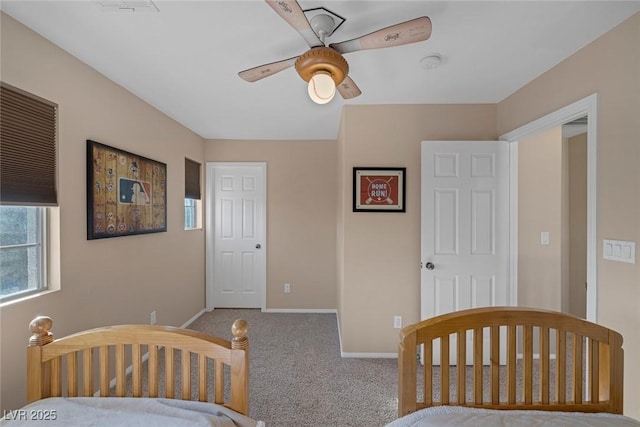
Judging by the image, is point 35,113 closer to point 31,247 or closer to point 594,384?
point 31,247

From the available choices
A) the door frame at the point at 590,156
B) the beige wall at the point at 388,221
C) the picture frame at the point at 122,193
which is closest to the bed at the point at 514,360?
the door frame at the point at 590,156

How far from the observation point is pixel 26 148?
1.58 meters

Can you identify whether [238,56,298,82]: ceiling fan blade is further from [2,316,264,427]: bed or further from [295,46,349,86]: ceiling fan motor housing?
[2,316,264,427]: bed

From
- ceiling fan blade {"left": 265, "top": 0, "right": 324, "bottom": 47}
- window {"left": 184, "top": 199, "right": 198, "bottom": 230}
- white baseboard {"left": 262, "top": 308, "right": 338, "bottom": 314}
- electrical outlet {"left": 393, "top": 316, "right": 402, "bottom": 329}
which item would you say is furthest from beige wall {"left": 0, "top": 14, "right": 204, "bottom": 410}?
electrical outlet {"left": 393, "top": 316, "right": 402, "bottom": 329}

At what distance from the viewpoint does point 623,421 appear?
0.94m

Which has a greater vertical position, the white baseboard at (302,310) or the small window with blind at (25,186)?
the small window with blind at (25,186)

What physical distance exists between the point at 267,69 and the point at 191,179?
8.33ft

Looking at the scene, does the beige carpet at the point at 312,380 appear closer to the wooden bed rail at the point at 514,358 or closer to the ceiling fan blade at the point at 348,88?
the wooden bed rail at the point at 514,358

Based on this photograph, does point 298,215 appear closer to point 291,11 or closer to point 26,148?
point 26,148

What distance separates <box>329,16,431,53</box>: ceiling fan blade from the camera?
1.19 m

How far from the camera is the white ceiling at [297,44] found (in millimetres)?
1463

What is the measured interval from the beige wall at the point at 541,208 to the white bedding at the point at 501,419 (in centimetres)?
192

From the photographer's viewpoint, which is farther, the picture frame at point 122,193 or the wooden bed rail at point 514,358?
the picture frame at point 122,193

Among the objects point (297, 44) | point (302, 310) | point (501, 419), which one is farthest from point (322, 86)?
point (302, 310)
